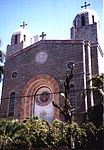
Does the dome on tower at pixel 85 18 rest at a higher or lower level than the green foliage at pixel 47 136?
higher

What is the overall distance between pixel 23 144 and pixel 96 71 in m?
11.7

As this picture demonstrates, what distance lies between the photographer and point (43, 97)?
79.9ft

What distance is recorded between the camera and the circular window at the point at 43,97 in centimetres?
2391

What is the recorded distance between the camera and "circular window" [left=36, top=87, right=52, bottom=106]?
23906mm

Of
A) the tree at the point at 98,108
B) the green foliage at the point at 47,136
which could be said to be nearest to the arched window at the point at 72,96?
the tree at the point at 98,108

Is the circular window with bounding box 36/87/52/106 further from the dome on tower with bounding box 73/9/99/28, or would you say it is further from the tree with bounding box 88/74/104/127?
the dome on tower with bounding box 73/9/99/28

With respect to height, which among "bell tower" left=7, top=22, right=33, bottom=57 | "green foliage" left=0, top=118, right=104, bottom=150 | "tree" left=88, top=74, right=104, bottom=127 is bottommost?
"green foliage" left=0, top=118, right=104, bottom=150

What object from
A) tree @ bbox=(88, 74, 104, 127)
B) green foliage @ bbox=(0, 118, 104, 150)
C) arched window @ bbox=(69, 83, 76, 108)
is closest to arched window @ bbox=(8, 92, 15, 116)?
arched window @ bbox=(69, 83, 76, 108)

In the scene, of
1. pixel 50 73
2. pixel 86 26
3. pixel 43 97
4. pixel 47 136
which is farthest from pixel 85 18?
pixel 47 136

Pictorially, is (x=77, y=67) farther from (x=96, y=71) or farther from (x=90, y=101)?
(x=90, y=101)

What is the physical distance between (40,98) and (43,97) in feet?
1.04

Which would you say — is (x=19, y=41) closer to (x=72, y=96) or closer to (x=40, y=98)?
(x=40, y=98)

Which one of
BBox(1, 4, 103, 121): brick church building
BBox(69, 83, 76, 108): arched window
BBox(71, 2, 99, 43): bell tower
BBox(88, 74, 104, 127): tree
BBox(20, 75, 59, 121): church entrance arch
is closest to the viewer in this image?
BBox(88, 74, 104, 127): tree

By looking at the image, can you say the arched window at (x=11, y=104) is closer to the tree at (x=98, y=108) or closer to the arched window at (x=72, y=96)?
the arched window at (x=72, y=96)
